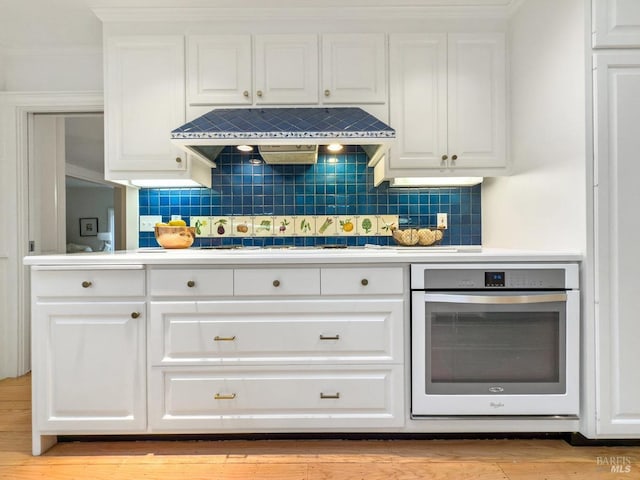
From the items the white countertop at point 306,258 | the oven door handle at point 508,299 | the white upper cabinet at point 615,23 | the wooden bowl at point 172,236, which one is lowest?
the oven door handle at point 508,299

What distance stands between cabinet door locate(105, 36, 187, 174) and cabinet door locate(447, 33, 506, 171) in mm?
1540

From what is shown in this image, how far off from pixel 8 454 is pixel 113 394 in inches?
22.1

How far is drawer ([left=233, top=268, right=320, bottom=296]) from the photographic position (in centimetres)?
171

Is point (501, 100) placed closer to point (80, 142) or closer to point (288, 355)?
point (288, 355)

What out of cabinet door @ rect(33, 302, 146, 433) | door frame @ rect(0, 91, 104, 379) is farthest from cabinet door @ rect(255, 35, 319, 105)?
cabinet door @ rect(33, 302, 146, 433)

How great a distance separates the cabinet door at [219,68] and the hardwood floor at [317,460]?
5.93 ft

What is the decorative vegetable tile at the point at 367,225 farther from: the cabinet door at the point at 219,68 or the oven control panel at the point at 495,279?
the cabinet door at the point at 219,68

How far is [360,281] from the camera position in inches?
67.4

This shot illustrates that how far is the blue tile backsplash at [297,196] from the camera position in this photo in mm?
2465

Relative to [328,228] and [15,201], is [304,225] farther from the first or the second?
[15,201]

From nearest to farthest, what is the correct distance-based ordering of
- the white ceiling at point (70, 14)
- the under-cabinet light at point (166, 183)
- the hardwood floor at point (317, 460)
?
the hardwood floor at point (317, 460), the white ceiling at point (70, 14), the under-cabinet light at point (166, 183)

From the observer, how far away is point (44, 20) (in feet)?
7.48

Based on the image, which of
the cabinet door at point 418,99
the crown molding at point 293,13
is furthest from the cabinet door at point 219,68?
the cabinet door at point 418,99

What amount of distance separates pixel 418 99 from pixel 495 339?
1.35 metres
